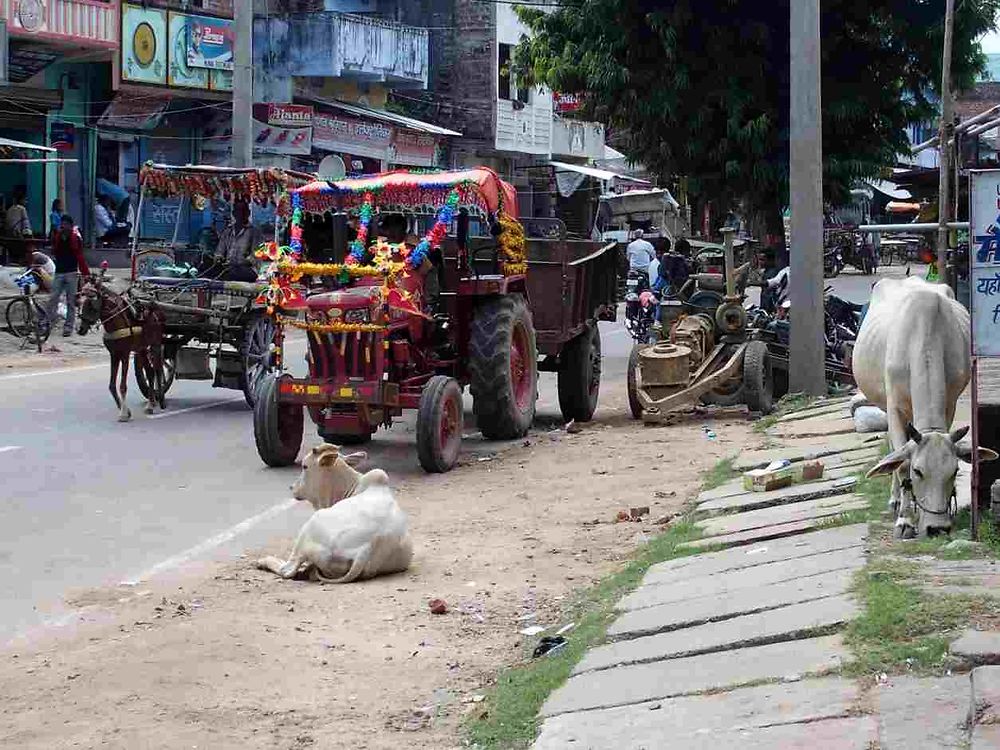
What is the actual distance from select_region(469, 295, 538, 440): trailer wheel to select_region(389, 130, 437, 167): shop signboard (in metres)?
26.0

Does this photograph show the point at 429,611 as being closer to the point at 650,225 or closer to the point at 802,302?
the point at 802,302

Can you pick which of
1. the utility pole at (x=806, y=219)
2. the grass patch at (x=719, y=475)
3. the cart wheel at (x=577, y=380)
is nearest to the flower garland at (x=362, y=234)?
the cart wheel at (x=577, y=380)

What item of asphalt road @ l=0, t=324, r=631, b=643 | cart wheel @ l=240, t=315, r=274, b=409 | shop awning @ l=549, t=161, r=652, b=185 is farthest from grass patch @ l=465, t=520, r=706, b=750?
shop awning @ l=549, t=161, r=652, b=185

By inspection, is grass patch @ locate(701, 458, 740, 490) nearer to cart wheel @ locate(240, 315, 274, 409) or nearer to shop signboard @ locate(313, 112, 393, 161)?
cart wheel @ locate(240, 315, 274, 409)

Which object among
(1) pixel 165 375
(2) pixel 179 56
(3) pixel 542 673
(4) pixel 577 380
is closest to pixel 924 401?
(3) pixel 542 673

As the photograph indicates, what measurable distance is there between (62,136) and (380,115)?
34.4 ft

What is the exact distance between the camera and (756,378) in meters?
15.2

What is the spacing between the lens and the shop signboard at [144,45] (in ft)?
98.1

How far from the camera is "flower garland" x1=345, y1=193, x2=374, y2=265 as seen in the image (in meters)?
12.8

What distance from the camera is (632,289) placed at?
2608cm

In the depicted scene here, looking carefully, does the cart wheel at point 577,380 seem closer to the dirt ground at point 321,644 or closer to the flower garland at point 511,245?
the flower garland at point 511,245

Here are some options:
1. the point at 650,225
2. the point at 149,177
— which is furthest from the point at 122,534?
the point at 650,225

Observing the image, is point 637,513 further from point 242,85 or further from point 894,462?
point 242,85

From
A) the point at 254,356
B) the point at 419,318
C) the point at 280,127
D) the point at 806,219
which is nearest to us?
the point at 419,318
